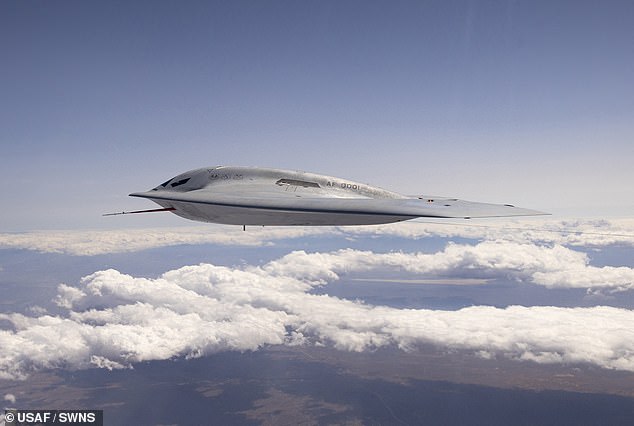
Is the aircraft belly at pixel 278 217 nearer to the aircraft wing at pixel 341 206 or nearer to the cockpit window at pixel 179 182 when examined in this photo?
the aircraft wing at pixel 341 206

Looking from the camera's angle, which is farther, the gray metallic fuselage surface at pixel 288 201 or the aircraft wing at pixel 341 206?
the gray metallic fuselage surface at pixel 288 201

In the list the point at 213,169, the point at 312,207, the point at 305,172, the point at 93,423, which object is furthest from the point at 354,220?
the point at 93,423

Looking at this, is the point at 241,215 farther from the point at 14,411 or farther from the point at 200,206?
the point at 14,411

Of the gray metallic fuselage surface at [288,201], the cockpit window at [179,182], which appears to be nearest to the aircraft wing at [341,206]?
the gray metallic fuselage surface at [288,201]

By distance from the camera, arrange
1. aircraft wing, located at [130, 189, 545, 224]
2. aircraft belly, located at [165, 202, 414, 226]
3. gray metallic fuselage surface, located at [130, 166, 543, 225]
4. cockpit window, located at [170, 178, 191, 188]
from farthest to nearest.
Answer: cockpit window, located at [170, 178, 191, 188]
aircraft belly, located at [165, 202, 414, 226]
gray metallic fuselage surface, located at [130, 166, 543, 225]
aircraft wing, located at [130, 189, 545, 224]

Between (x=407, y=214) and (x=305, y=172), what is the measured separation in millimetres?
10696

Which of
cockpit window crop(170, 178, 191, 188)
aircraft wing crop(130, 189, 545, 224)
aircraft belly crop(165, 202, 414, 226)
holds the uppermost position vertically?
cockpit window crop(170, 178, 191, 188)

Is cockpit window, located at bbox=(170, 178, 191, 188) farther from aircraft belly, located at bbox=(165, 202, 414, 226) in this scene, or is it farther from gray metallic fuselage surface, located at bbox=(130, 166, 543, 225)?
aircraft belly, located at bbox=(165, 202, 414, 226)

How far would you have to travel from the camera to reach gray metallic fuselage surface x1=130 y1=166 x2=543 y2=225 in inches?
615

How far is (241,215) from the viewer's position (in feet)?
63.7

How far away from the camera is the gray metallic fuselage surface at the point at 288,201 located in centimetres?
1562

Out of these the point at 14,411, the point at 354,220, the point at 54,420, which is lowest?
the point at 54,420

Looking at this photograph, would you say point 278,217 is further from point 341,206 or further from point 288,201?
point 341,206

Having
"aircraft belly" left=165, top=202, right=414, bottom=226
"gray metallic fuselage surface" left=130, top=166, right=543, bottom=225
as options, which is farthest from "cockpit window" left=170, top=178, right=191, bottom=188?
"aircraft belly" left=165, top=202, right=414, bottom=226
